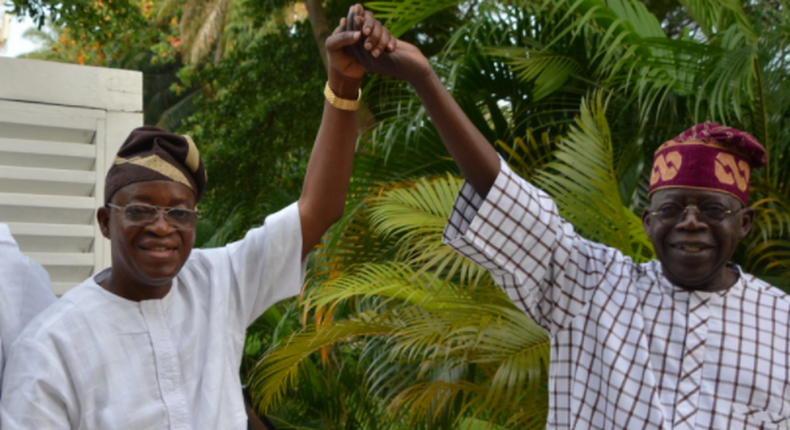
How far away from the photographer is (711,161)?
6.50ft

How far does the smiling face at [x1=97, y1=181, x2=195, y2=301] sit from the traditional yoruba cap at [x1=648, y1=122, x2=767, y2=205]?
3.91 ft

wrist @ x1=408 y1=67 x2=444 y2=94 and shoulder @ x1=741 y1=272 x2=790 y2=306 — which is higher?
wrist @ x1=408 y1=67 x2=444 y2=94

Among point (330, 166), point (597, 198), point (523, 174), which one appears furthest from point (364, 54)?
point (523, 174)

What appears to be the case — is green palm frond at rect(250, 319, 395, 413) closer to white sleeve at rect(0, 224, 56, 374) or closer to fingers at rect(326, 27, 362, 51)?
white sleeve at rect(0, 224, 56, 374)

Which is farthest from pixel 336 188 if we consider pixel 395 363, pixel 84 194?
pixel 395 363

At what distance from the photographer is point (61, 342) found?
65.1 inches

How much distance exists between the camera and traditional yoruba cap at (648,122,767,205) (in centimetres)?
197

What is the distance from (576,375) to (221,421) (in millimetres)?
865

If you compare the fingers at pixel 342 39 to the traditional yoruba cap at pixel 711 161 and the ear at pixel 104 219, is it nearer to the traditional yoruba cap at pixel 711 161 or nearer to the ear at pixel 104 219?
the ear at pixel 104 219

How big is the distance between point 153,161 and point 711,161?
1.34 m

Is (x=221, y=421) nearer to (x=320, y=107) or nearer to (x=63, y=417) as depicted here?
(x=63, y=417)

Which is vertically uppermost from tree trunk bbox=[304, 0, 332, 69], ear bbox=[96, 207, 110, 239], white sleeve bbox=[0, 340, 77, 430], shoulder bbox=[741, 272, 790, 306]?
tree trunk bbox=[304, 0, 332, 69]

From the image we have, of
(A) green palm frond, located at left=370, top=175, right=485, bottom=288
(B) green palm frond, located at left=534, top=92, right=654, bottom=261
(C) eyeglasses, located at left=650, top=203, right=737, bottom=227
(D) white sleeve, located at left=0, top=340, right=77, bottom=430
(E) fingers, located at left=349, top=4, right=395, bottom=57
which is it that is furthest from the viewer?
(A) green palm frond, located at left=370, top=175, right=485, bottom=288

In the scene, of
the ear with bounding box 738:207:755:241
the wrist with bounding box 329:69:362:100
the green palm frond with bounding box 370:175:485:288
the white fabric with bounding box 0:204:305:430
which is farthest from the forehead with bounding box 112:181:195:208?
the green palm frond with bounding box 370:175:485:288
